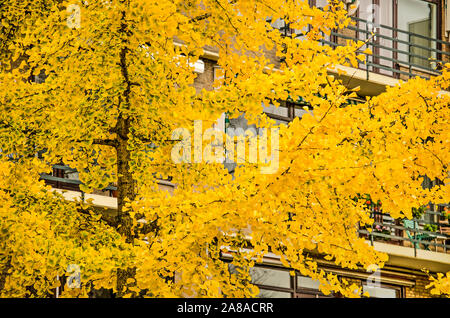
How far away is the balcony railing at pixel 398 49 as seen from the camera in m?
18.4

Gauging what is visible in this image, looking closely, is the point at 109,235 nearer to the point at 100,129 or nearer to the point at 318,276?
the point at 100,129

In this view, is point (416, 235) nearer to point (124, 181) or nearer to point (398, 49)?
point (398, 49)

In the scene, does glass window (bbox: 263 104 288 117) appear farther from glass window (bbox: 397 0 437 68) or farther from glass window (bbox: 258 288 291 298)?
glass window (bbox: 397 0 437 68)

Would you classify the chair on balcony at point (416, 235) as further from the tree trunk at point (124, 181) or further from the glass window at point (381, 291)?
the tree trunk at point (124, 181)

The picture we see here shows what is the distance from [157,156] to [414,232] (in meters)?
11.4

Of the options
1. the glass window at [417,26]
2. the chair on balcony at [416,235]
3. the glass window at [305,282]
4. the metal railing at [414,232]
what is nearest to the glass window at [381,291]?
the metal railing at [414,232]

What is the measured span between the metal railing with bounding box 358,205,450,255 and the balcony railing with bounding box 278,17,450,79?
3.52 metres

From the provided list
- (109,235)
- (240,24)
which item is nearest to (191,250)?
(109,235)

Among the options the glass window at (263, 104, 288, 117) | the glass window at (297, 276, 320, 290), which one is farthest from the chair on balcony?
the glass window at (263, 104, 288, 117)

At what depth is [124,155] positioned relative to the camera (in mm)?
8039

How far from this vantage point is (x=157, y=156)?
7.89m

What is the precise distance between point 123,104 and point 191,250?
63.0 inches

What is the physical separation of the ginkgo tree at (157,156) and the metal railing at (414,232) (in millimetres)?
8364

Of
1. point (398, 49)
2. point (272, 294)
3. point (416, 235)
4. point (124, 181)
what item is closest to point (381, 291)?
point (416, 235)
